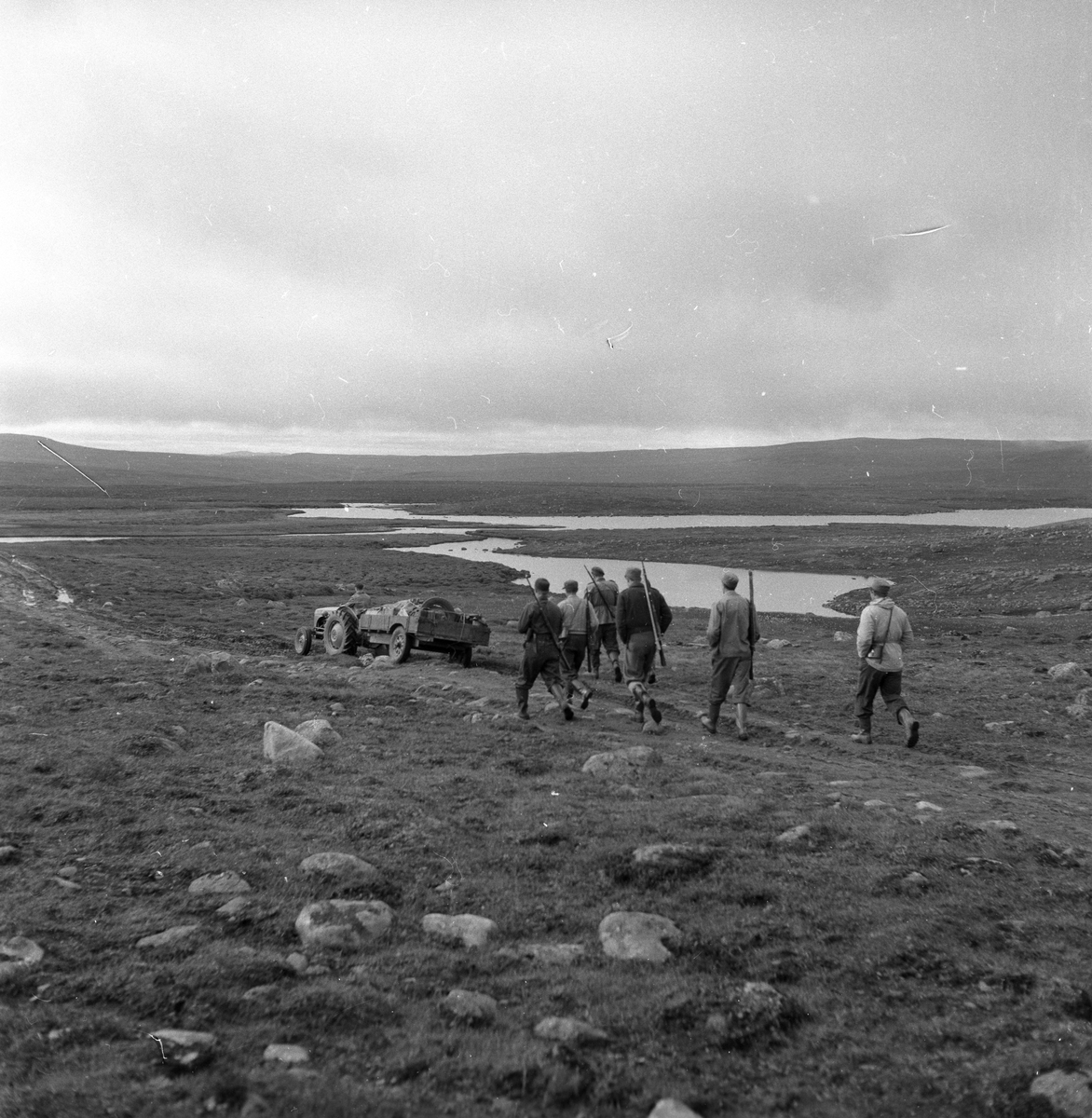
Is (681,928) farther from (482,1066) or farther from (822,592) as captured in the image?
(822,592)

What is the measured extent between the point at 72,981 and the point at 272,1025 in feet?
4.65

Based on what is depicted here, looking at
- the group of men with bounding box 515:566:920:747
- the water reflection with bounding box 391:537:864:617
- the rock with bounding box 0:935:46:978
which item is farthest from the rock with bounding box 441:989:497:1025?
the water reflection with bounding box 391:537:864:617

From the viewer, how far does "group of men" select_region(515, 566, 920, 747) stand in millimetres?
13805

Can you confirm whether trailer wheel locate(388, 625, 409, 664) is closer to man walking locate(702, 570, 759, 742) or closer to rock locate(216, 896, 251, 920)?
man walking locate(702, 570, 759, 742)

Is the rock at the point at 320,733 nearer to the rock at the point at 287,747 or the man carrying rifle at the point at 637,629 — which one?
the rock at the point at 287,747

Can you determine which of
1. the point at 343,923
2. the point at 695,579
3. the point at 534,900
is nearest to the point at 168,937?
the point at 343,923

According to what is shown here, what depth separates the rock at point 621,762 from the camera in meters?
11.3

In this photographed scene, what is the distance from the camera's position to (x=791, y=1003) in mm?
5500

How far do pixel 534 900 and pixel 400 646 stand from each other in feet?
50.4

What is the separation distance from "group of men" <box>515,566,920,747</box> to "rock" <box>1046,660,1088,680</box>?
21.8 feet

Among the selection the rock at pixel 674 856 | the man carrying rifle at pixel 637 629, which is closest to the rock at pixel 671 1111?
A: the rock at pixel 674 856

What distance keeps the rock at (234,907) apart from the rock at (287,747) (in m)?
4.24

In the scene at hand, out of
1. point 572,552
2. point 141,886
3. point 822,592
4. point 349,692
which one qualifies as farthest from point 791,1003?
point 572,552

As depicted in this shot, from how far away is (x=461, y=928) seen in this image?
6.67 m
